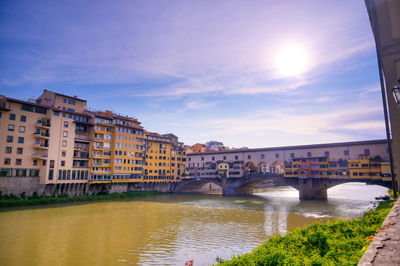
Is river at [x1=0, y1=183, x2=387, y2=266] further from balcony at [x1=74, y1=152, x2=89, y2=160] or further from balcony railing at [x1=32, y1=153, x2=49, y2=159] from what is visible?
balcony at [x1=74, y1=152, x2=89, y2=160]

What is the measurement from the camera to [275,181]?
60812 millimetres

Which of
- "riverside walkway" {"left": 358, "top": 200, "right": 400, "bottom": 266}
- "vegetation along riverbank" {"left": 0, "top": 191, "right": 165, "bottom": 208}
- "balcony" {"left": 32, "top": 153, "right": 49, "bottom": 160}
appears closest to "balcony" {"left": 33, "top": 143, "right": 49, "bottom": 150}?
"balcony" {"left": 32, "top": 153, "right": 49, "bottom": 160}

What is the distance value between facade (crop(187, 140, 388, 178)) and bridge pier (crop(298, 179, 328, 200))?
1469mm

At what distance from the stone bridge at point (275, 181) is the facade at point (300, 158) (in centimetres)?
119

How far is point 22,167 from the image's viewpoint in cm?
4066

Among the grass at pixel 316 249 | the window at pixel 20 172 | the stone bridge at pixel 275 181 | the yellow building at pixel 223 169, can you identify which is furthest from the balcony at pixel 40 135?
the grass at pixel 316 249

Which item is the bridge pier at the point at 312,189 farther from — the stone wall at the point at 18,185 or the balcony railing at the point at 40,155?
the stone wall at the point at 18,185

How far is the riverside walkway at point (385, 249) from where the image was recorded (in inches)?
108

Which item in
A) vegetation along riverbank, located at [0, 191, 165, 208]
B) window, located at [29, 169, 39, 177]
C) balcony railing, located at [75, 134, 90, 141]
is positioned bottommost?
vegetation along riverbank, located at [0, 191, 165, 208]

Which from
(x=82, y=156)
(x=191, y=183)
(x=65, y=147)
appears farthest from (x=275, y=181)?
(x=65, y=147)

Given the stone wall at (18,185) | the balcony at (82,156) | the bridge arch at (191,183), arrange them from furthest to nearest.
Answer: the bridge arch at (191,183) < the balcony at (82,156) < the stone wall at (18,185)

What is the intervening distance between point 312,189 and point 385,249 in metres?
54.9

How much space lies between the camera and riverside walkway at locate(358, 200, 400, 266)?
2.74 metres

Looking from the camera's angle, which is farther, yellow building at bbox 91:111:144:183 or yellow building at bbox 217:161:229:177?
yellow building at bbox 217:161:229:177
